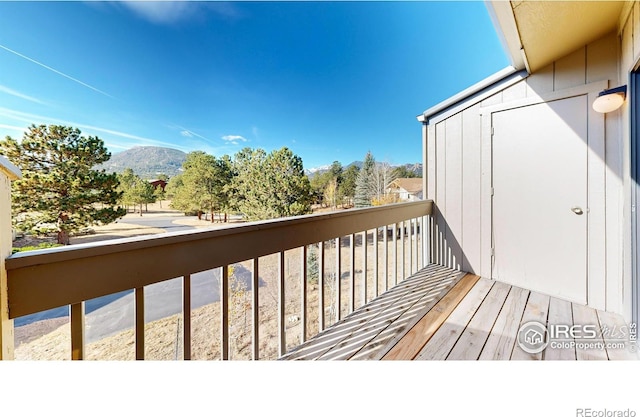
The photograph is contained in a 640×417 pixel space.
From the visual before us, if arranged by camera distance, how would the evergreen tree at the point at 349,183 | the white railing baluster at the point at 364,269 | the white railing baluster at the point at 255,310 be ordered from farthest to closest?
the evergreen tree at the point at 349,183
the white railing baluster at the point at 364,269
the white railing baluster at the point at 255,310

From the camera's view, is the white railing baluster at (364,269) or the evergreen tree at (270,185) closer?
the white railing baluster at (364,269)

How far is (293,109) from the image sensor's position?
433 cm

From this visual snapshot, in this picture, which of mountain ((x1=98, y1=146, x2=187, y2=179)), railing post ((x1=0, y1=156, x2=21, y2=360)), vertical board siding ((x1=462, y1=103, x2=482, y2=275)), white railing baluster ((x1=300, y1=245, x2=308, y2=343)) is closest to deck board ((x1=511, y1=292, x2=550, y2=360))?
vertical board siding ((x1=462, y1=103, x2=482, y2=275))

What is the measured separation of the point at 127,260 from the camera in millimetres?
918

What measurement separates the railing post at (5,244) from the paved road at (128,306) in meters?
0.05

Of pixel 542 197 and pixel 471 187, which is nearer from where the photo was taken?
pixel 542 197

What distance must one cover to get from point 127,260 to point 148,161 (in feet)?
3.92

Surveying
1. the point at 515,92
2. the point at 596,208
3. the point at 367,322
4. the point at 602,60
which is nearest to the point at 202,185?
the point at 367,322

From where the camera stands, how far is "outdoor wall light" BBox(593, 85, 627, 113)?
173cm

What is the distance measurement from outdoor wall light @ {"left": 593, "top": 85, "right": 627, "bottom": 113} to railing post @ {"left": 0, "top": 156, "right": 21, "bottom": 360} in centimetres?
323

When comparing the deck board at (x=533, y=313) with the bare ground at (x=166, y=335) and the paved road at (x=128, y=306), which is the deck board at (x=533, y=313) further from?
the paved road at (x=128, y=306)

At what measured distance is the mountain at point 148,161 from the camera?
1577 millimetres

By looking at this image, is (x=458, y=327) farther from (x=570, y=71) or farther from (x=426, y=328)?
(x=570, y=71)

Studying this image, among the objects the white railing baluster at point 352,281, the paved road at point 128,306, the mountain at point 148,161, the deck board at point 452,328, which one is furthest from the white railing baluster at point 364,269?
the mountain at point 148,161
